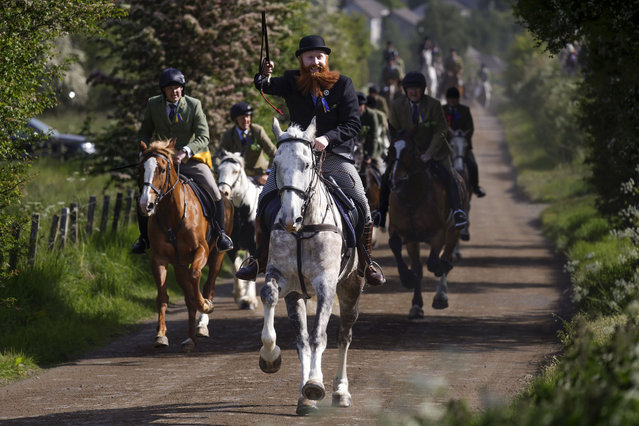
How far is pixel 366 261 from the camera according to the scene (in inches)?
391

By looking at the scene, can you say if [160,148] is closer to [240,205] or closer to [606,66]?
[240,205]

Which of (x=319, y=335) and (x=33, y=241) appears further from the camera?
(x=33, y=241)

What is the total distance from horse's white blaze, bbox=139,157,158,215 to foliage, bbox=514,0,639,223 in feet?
17.0

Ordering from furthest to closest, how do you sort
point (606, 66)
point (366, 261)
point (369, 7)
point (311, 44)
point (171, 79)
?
point (369, 7), point (606, 66), point (171, 79), point (366, 261), point (311, 44)

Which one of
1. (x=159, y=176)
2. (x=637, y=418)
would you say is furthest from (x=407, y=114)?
(x=637, y=418)

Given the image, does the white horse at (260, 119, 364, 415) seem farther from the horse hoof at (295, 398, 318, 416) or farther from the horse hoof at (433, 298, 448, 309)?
the horse hoof at (433, 298, 448, 309)

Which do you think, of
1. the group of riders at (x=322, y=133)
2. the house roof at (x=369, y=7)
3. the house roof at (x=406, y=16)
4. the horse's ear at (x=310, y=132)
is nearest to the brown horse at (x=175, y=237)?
the group of riders at (x=322, y=133)

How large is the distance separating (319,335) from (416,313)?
5.83 m

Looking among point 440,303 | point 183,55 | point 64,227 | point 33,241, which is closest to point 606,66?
point 440,303

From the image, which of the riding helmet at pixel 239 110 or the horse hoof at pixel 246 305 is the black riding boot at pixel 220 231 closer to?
the horse hoof at pixel 246 305

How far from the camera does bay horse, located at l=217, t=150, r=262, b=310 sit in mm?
14398

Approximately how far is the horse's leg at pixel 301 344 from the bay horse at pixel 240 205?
529 cm

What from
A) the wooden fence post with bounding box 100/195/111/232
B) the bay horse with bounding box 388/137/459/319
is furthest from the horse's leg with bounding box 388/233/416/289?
the wooden fence post with bounding box 100/195/111/232

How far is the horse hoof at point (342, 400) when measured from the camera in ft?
29.7
